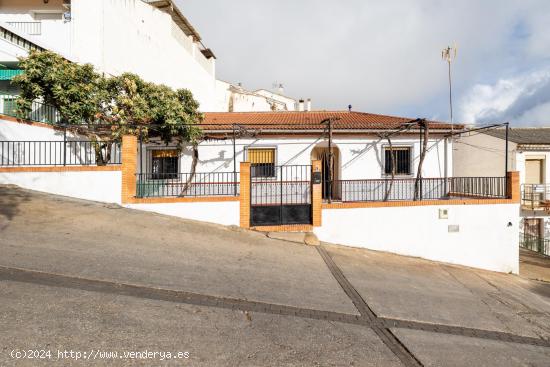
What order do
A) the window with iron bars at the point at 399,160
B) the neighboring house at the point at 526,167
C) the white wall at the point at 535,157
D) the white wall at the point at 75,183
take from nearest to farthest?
the white wall at the point at 75,183 < the window with iron bars at the point at 399,160 < the neighboring house at the point at 526,167 < the white wall at the point at 535,157

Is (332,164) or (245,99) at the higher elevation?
(245,99)

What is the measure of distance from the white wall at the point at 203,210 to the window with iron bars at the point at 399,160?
750 cm

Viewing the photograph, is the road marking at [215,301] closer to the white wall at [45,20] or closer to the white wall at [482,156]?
the white wall at [482,156]

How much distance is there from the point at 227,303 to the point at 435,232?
24.0ft

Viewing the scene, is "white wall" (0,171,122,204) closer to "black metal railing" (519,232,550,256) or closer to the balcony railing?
"black metal railing" (519,232,550,256)

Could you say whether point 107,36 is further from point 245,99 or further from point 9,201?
point 245,99

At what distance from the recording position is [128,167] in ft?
28.0

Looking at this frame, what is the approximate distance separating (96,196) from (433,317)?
8.72 meters

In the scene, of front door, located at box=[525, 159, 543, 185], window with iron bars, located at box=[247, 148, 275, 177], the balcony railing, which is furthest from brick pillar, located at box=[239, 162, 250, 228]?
front door, located at box=[525, 159, 543, 185]

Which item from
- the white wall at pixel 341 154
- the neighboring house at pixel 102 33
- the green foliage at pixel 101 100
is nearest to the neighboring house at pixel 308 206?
the green foliage at pixel 101 100

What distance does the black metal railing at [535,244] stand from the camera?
46.7 feet

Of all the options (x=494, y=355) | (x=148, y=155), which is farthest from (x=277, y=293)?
(x=148, y=155)

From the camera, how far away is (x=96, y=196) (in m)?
8.59

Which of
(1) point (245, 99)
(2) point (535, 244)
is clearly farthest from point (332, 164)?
(1) point (245, 99)
